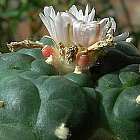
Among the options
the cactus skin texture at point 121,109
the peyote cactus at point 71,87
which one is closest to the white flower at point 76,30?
the peyote cactus at point 71,87

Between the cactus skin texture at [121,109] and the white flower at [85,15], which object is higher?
the white flower at [85,15]

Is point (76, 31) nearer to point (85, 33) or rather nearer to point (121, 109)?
point (85, 33)

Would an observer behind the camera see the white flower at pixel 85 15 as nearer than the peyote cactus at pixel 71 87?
No

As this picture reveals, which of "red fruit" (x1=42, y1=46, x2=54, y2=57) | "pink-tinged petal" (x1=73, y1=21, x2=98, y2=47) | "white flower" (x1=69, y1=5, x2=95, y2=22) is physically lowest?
"red fruit" (x1=42, y1=46, x2=54, y2=57)

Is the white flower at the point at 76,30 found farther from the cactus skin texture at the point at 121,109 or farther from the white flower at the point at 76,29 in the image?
the cactus skin texture at the point at 121,109

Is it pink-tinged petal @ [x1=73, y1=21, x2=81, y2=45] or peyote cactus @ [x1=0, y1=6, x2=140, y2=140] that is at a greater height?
pink-tinged petal @ [x1=73, y1=21, x2=81, y2=45]

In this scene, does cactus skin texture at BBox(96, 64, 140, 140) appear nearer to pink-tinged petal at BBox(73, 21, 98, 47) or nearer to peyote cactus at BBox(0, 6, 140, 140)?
peyote cactus at BBox(0, 6, 140, 140)

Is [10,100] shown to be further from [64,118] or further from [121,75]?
[121,75]

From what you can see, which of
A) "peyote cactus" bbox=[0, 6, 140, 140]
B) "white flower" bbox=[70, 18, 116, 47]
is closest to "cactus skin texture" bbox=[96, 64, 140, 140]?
"peyote cactus" bbox=[0, 6, 140, 140]
